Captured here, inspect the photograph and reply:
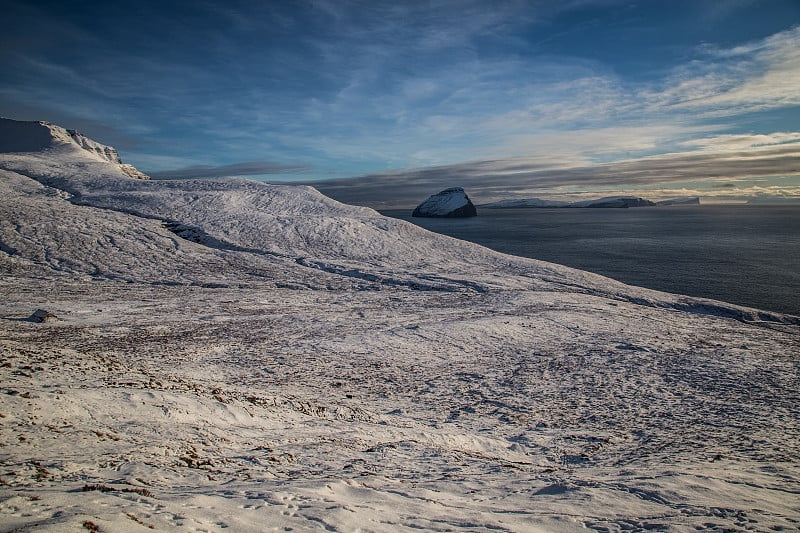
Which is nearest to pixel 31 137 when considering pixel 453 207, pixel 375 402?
pixel 375 402

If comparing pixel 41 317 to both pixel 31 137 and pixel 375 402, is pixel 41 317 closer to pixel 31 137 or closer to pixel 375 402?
pixel 375 402

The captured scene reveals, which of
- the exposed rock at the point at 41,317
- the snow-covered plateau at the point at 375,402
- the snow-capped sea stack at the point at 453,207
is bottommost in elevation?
the snow-covered plateau at the point at 375,402

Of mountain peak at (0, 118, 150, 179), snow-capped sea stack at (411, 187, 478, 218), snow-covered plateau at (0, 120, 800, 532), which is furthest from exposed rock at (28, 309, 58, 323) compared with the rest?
snow-capped sea stack at (411, 187, 478, 218)

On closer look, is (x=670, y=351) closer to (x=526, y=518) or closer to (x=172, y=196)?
(x=526, y=518)

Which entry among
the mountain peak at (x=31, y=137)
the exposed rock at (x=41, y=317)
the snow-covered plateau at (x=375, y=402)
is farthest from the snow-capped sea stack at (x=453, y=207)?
the exposed rock at (x=41, y=317)

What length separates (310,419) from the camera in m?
8.47

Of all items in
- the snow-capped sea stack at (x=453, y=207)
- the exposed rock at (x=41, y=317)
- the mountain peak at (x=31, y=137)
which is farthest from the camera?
the snow-capped sea stack at (x=453, y=207)

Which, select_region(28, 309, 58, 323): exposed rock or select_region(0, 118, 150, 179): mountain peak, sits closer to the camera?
select_region(28, 309, 58, 323): exposed rock

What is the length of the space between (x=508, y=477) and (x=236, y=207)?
37439 mm

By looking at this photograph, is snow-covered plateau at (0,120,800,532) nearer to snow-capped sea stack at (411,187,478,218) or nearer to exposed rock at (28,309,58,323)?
exposed rock at (28,309,58,323)

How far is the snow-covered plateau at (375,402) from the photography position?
4.90 metres

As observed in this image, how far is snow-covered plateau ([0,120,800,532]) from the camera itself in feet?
16.1

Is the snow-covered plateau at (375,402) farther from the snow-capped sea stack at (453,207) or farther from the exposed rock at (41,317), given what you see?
Answer: the snow-capped sea stack at (453,207)

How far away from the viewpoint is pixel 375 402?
A: 32.3 feet
